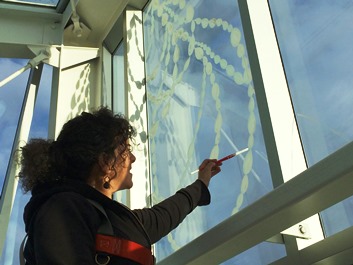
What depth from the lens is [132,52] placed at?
8.89ft

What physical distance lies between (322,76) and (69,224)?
84 centimetres

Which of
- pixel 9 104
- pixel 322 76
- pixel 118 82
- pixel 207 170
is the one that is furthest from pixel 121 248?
pixel 9 104

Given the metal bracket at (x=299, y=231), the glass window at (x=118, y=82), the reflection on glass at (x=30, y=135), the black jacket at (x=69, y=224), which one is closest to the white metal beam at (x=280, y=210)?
the metal bracket at (x=299, y=231)

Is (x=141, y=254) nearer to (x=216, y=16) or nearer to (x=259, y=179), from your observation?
(x=259, y=179)

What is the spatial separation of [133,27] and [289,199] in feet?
6.34

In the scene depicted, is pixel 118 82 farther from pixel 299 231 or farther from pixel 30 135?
pixel 299 231

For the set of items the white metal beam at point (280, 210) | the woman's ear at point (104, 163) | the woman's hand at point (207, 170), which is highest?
the woman's hand at point (207, 170)

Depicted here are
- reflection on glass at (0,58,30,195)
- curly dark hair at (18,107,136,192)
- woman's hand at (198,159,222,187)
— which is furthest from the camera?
reflection on glass at (0,58,30,195)

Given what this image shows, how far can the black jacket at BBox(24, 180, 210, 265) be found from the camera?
40.0 inches

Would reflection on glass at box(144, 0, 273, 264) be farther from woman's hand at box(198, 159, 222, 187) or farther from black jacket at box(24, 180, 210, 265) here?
black jacket at box(24, 180, 210, 265)

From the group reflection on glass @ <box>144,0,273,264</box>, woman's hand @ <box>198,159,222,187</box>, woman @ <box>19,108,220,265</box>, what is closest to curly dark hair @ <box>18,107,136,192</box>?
woman @ <box>19,108,220,265</box>

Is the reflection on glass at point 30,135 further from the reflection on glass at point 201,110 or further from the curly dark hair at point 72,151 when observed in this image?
the curly dark hair at point 72,151

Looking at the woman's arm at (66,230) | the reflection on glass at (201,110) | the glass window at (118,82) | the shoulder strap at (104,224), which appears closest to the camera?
the woman's arm at (66,230)

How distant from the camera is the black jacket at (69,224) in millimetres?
1016
